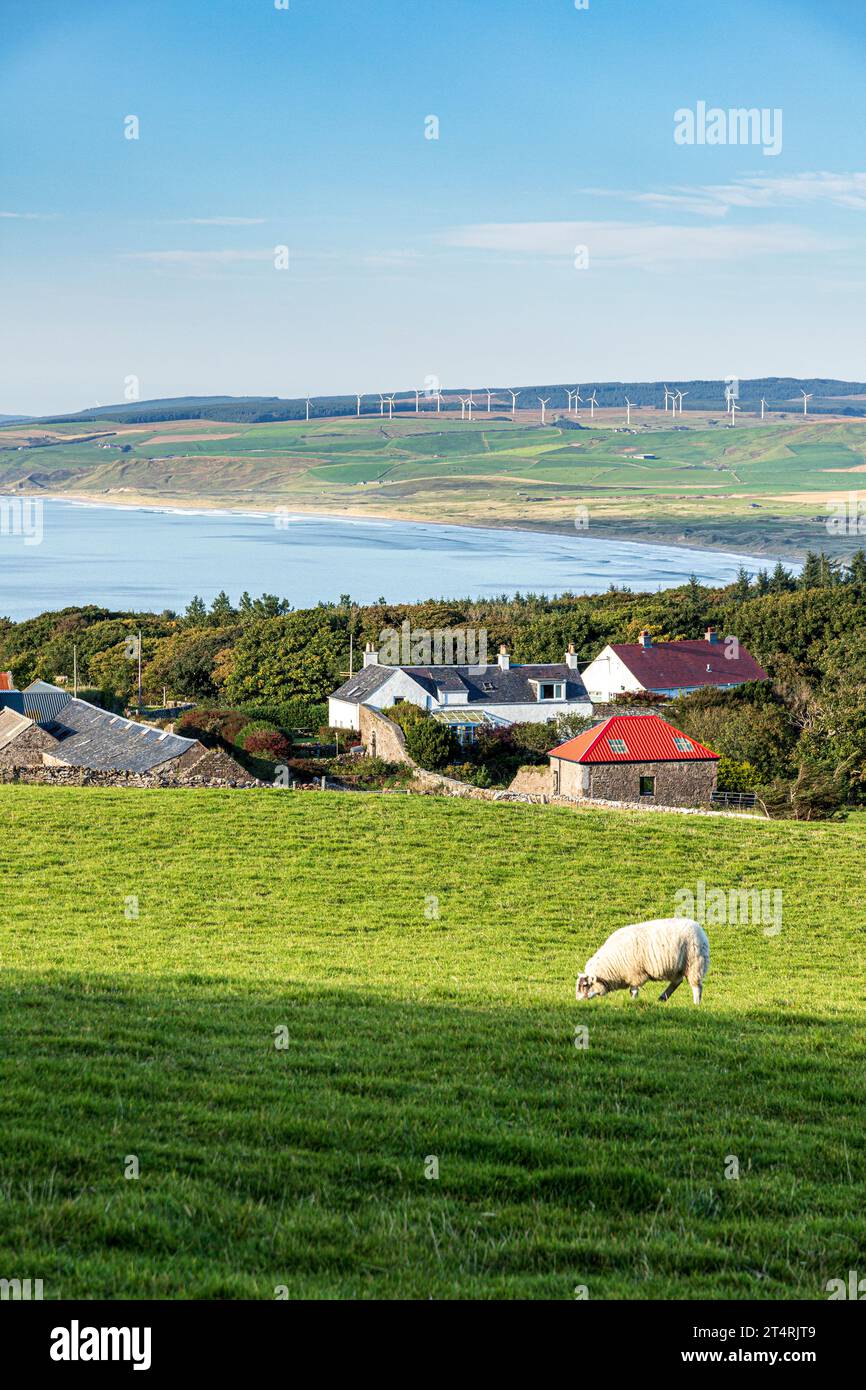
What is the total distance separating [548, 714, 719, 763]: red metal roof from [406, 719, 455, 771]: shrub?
8.45 metres

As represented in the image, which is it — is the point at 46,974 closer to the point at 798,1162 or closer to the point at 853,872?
the point at 798,1162

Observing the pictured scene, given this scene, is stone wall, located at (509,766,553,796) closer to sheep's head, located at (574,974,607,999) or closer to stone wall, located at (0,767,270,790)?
stone wall, located at (0,767,270,790)

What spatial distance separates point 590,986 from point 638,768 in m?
42.1

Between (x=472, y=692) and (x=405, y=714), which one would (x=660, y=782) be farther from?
(x=472, y=692)

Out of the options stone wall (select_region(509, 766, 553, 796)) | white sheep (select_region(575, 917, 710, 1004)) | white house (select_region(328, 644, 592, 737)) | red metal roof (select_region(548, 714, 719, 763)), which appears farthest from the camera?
white house (select_region(328, 644, 592, 737))

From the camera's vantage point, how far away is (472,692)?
8119cm

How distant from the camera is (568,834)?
134ft

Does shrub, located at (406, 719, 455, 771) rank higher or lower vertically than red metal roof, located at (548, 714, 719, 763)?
lower

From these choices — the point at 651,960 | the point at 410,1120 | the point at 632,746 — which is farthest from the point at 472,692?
the point at 410,1120

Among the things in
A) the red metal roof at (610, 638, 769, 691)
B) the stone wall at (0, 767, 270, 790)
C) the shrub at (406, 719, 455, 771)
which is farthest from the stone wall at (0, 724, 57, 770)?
the red metal roof at (610, 638, 769, 691)

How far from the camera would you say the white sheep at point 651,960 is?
16578 millimetres

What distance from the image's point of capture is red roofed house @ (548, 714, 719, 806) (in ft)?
190

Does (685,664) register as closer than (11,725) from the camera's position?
No
